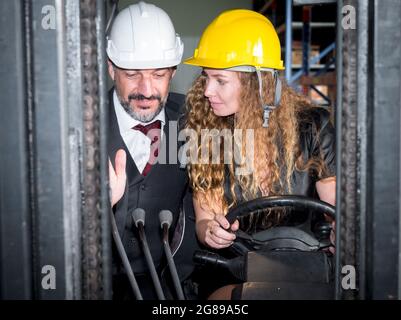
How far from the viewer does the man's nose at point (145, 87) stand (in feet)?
8.01

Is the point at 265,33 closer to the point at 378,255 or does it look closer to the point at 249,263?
the point at 249,263

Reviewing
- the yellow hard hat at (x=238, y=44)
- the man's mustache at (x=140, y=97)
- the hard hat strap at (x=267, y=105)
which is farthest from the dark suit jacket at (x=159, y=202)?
the hard hat strap at (x=267, y=105)

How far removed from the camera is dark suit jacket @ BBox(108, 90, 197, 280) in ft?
7.85

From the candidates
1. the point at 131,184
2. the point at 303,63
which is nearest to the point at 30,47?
the point at 131,184

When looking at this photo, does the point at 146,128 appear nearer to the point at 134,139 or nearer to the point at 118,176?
the point at 134,139

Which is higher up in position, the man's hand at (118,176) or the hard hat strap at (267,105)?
the hard hat strap at (267,105)

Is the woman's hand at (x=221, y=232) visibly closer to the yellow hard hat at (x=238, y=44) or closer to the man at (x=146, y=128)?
the man at (x=146, y=128)

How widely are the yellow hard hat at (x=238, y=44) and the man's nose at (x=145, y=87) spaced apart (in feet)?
0.76

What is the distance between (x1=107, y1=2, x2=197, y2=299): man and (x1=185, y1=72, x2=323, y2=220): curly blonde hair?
0.16 meters

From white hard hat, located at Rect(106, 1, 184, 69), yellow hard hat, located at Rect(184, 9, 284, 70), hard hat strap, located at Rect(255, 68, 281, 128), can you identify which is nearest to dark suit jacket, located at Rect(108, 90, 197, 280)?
white hard hat, located at Rect(106, 1, 184, 69)

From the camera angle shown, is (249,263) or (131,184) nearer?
(249,263)

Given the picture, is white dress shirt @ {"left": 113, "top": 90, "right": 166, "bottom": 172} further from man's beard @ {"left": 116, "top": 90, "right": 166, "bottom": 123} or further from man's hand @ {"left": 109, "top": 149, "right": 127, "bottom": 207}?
man's hand @ {"left": 109, "top": 149, "right": 127, "bottom": 207}

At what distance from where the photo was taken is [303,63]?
6.61 metres

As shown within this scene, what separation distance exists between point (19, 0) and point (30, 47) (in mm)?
102
